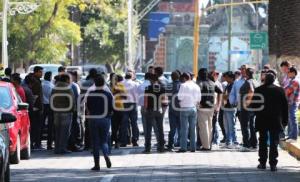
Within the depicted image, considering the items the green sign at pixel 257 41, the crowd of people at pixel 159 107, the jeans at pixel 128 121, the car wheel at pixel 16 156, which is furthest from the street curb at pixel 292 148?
the green sign at pixel 257 41

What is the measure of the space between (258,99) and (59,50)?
33.9 meters

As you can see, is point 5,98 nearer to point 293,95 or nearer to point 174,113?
point 174,113

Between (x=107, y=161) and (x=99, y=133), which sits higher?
(x=99, y=133)

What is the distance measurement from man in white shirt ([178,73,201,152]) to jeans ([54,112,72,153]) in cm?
257

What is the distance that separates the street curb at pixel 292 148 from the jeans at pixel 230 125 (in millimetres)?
1212

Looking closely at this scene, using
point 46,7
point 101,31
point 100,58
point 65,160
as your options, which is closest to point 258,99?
point 65,160

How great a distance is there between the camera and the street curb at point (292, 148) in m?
20.5

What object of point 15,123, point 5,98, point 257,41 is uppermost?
point 257,41

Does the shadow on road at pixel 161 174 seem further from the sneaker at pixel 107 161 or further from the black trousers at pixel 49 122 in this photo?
the black trousers at pixel 49 122

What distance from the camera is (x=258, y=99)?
63.3 feet

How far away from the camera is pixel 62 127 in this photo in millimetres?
21484

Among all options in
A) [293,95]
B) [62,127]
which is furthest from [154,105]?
[293,95]

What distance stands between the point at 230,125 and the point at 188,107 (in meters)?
1.63

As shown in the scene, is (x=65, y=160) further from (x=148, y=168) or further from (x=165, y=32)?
(x=165, y=32)
